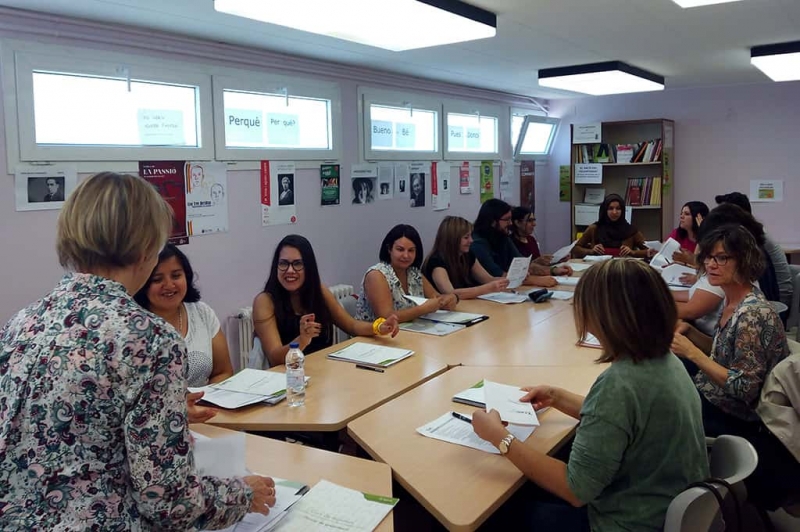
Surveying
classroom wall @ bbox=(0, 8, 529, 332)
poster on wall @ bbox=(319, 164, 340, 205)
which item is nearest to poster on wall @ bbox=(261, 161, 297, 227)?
classroom wall @ bbox=(0, 8, 529, 332)

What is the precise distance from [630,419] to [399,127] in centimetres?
414

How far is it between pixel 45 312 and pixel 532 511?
4.74ft

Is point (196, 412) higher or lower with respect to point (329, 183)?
lower

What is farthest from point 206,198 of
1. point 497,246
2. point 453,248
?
point 497,246

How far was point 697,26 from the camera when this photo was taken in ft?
11.9

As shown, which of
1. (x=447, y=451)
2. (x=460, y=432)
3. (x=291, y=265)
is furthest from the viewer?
(x=291, y=265)

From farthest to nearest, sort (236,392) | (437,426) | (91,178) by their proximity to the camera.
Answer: (236,392), (437,426), (91,178)

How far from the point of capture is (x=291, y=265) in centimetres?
302

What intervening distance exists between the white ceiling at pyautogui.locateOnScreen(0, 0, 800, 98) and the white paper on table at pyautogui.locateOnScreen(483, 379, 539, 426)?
5.94 ft

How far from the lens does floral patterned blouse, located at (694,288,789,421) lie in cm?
225

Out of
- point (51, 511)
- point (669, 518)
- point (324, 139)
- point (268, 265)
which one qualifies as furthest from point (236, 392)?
point (324, 139)

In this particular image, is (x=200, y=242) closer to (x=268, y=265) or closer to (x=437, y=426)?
(x=268, y=265)

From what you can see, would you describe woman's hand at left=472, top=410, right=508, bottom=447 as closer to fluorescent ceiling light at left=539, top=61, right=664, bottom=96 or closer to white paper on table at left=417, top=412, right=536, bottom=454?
white paper on table at left=417, top=412, right=536, bottom=454

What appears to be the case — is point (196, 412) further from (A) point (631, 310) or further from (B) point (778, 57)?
(B) point (778, 57)
